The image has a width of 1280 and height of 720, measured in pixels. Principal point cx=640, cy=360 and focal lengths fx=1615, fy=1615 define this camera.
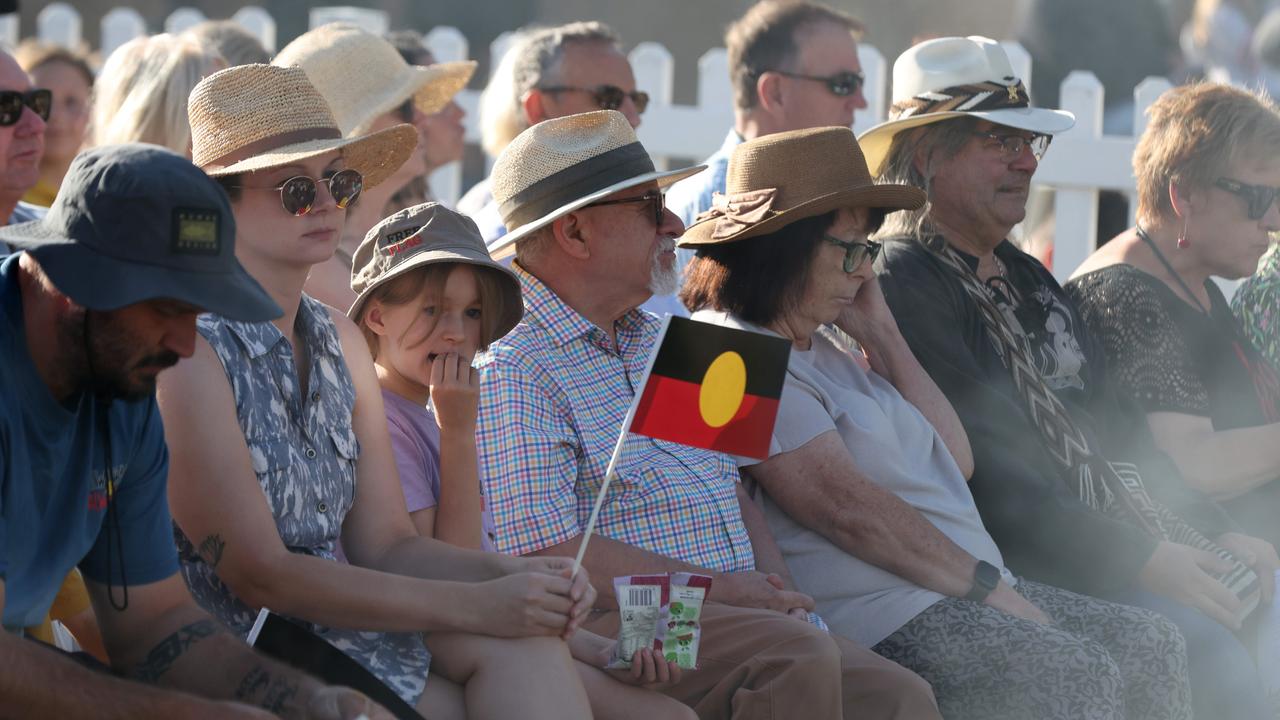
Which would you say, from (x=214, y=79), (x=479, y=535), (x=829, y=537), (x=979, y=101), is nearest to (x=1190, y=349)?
(x=979, y=101)

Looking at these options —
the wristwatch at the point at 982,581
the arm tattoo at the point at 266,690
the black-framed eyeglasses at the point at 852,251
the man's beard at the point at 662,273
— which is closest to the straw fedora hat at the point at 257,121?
the man's beard at the point at 662,273

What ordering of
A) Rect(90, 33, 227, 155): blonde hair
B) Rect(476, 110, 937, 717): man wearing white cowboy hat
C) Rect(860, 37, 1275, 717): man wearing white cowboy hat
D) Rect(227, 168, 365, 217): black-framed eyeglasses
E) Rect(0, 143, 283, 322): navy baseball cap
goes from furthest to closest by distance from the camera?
1. Rect(90, 33, 227, 155): blonde hair
2. Rect(860, 37, 1275, 717): man wearing white cowboy hat
3. Rect(476, 110, 937, 717): man wearing white cowboy hat
4. Rect(227, 168, 365, 217): black-framed eyeglasses
5. Rect(0, 143, 283, 322): navy baseball cap

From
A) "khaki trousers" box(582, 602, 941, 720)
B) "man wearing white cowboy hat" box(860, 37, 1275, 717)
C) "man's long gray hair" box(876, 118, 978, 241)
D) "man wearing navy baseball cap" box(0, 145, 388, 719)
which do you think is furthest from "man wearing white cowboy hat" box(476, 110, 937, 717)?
"man's long gray hair" box(876, 118, 978, 241)

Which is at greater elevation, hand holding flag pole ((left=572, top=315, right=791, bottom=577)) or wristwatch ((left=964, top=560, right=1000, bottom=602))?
hand holding flag pole ((left=572, top=315, right=791, bottom=577))

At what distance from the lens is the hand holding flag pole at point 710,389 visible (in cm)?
335

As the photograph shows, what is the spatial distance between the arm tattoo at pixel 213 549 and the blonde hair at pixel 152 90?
2271mm

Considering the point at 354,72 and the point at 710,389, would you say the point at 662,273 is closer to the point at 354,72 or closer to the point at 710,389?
the point at 710,389

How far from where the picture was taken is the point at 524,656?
291 cm

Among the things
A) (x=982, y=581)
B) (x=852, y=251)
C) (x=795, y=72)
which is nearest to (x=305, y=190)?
(x=852, y=251)

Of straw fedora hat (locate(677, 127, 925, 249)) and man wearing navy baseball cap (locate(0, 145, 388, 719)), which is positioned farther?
straw fedora hat (locate(677, 127, 925, 249))

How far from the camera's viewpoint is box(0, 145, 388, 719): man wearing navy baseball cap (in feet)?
7.47

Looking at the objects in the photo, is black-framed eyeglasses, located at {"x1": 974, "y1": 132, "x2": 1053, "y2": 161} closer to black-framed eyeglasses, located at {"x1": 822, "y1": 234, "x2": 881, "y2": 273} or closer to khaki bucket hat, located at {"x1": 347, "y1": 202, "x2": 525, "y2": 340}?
black-framed eyeglasses, located at {"x1": 822, "y1": 234, "x2": 881, "y2": 273}

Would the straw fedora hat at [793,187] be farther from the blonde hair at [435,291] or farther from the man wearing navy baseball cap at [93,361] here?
the man wearing navy baseball cap at [93,361]

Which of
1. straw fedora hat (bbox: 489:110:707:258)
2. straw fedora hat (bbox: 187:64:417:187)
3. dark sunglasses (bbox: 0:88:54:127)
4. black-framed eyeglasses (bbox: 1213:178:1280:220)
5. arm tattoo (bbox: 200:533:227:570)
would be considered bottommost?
black-framed eyeglasses (bbox: 1213:178:1280:220)
